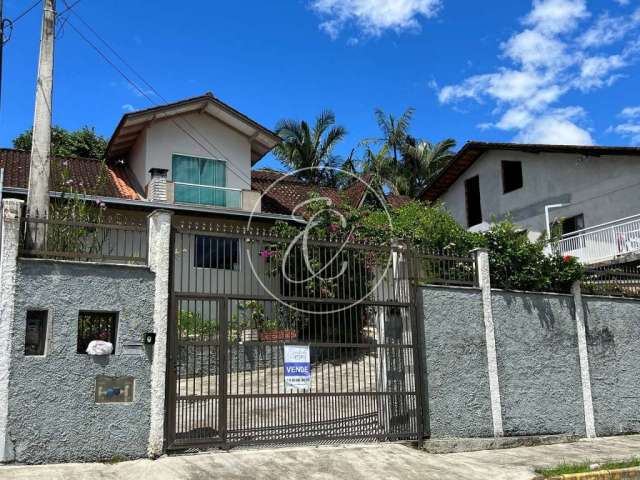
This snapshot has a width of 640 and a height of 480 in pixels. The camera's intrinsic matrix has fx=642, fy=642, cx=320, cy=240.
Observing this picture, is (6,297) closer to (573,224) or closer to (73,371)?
(73,371)

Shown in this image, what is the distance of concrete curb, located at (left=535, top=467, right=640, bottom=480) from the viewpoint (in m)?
8.45

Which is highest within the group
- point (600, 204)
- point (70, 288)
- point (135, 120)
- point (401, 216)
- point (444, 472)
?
point (135, 120)

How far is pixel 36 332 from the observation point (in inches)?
302

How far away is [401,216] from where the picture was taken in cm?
1625

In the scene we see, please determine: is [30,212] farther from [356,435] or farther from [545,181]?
[545,181]

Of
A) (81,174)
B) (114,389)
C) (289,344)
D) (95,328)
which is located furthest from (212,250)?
(81,174)

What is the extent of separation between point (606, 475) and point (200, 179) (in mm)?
15039

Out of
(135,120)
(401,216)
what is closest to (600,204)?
(401,216)

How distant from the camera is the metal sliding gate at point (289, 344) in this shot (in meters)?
8.45

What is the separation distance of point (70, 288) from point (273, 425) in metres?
3.24

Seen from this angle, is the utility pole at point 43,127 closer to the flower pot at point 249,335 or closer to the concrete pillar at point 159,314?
the concrete pillar at point 159,314

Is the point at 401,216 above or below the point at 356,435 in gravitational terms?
above

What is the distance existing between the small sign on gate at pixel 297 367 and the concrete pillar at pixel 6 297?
353 centimetres

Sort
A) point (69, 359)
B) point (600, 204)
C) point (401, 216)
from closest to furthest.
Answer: point (69, 359) → point (401, 216) → point (600, 204)
